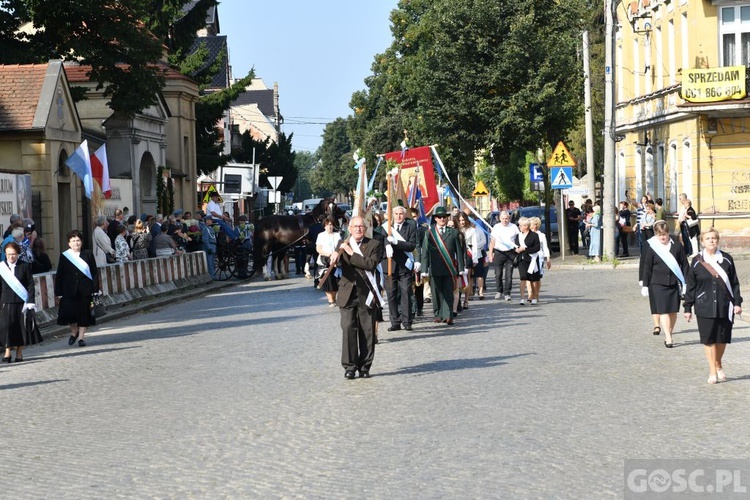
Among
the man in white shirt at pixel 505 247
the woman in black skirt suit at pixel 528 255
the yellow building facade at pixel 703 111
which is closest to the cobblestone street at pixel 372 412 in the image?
the woman in black skirt suit at pixel 528 255

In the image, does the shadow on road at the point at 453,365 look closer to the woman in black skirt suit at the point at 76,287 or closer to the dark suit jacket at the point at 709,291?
the dark suit jacket at the point at 709,291

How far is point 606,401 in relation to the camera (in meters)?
11.0

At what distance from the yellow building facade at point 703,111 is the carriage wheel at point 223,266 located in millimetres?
12363

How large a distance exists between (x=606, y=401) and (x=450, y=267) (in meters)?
7.85

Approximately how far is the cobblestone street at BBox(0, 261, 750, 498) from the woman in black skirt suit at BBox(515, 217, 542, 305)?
134 inches

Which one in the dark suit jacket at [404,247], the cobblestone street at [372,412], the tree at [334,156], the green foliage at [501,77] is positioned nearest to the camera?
the cobblestone street at [372,412]

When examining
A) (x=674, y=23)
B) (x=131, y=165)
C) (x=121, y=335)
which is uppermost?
(x=674, y=23)

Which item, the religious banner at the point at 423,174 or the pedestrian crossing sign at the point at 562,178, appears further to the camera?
the pedestrian crossing sign at the point at 562,178

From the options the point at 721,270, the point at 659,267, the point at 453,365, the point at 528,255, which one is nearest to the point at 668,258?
the point at 659,267

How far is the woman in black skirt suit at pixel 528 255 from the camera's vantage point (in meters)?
22.1

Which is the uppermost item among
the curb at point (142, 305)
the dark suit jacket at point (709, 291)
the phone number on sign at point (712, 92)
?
the phone number on sign at point (712, 92)

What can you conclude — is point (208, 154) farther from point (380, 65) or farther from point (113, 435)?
point (113, 435)

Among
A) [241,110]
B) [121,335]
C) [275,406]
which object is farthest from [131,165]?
[241,110]

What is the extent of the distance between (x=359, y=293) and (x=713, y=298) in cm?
355
